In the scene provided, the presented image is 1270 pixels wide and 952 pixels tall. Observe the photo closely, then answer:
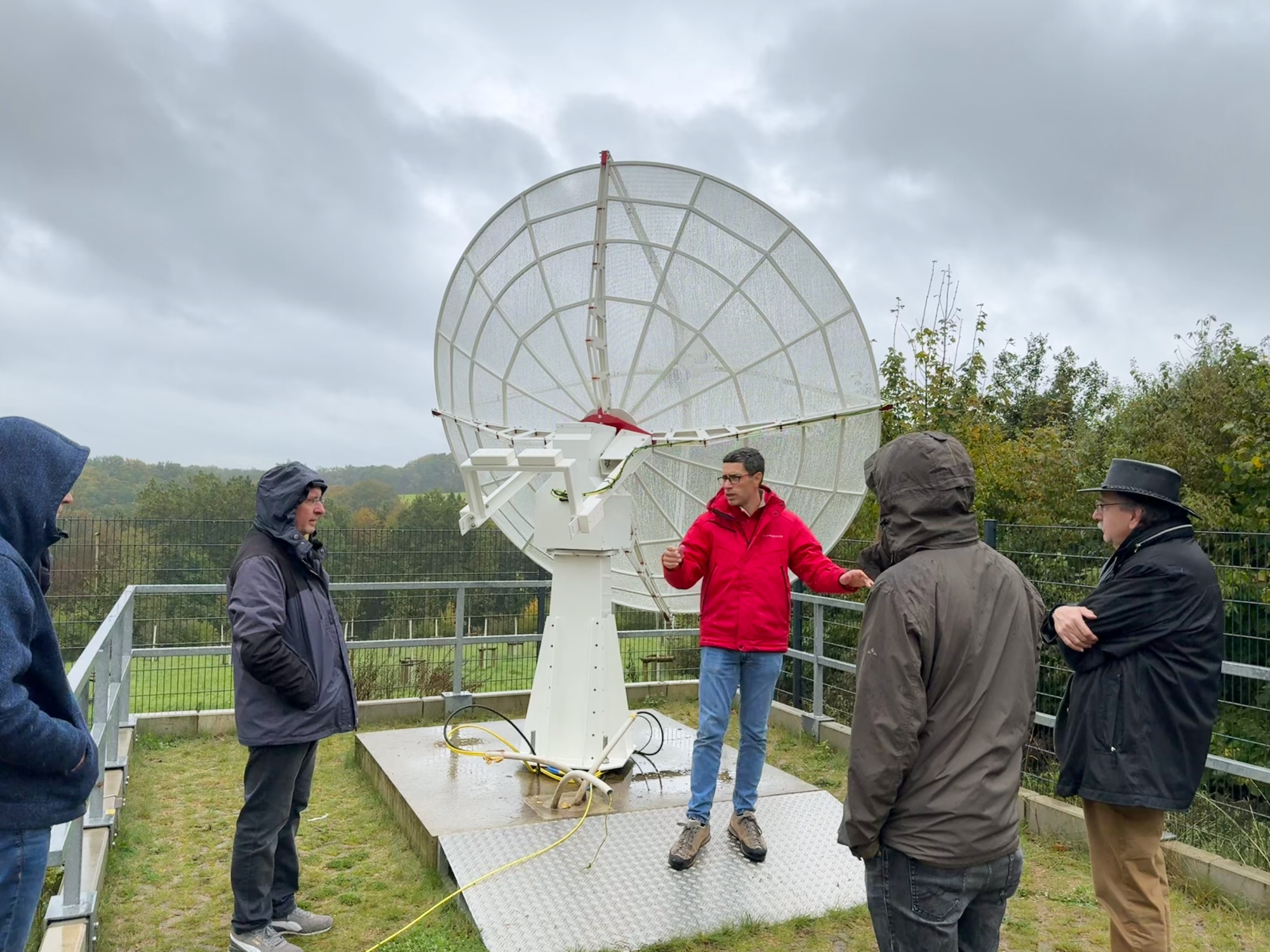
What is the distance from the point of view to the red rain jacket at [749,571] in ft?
15.1

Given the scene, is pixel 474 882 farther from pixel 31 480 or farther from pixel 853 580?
pixel 31 480

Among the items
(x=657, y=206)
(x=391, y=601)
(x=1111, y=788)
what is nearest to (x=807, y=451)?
(x=657, y=206)

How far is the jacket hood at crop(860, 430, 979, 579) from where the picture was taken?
2.44 m

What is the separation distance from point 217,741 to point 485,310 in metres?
3.79

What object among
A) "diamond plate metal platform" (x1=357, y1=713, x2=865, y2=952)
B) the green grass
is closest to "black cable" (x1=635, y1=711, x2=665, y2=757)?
"diamond plate metal platform" (x1=357, y1=713, x2=865, y2=952)

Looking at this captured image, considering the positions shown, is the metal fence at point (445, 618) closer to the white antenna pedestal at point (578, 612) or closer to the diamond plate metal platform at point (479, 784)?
the diamond plate metal platform at point (479, 784)

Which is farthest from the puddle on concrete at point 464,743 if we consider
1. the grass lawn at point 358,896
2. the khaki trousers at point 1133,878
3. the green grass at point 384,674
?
the khaki trousers at point 1133,878

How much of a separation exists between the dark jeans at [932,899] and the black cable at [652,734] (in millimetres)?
3349

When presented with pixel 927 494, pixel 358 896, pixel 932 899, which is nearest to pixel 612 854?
pixel 358 896

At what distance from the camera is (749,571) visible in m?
4.66

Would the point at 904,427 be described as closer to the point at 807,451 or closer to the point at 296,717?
the point at 807,451

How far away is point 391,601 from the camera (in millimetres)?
9789

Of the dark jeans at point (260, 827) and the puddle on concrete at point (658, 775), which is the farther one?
the puddle on concrete at point (658, 775)

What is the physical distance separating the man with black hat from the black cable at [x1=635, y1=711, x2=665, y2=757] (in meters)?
2.91
